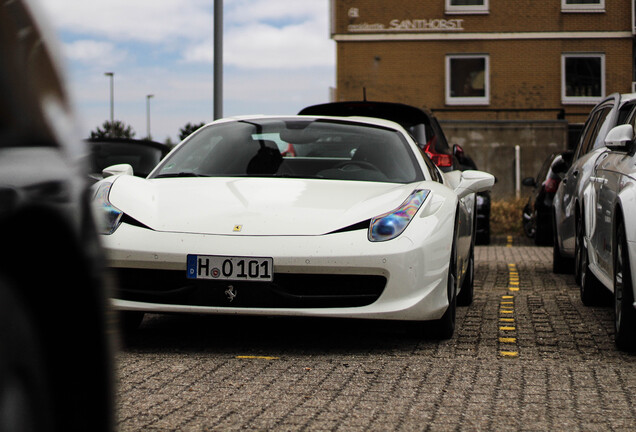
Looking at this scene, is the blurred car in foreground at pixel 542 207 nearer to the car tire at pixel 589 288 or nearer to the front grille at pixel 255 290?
the car tire at pixel 589 288

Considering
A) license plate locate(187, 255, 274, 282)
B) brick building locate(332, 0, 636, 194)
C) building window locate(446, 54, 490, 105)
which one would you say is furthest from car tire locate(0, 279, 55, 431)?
building window locate(446, 54, 490, 105)

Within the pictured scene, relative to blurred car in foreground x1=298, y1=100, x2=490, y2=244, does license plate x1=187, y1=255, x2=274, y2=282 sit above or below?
below

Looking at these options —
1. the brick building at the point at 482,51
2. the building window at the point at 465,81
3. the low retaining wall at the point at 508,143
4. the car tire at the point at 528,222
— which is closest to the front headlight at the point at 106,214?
the car tire at the point at 528,222

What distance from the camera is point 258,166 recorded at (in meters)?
6.45

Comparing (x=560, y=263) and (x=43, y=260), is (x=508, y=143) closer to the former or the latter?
(x=560, y=263)

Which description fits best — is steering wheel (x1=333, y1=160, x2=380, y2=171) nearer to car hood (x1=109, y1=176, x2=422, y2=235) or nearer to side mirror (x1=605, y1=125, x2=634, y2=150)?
car hood (x1=109, y1=176, x2=422, y2=235)

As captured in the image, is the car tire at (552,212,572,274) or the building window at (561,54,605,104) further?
the building window at (561,54,605,104)

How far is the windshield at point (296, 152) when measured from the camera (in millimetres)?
6402

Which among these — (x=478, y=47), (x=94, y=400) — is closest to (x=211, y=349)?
(x=94, y=400)

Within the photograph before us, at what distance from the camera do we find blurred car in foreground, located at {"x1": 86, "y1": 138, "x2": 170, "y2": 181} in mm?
10641

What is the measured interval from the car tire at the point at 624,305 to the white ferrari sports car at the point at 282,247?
3.00ft

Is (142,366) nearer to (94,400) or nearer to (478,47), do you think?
(94,400)

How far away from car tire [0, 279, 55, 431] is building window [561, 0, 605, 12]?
114 feet

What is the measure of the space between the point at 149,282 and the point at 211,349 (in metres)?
0.48
